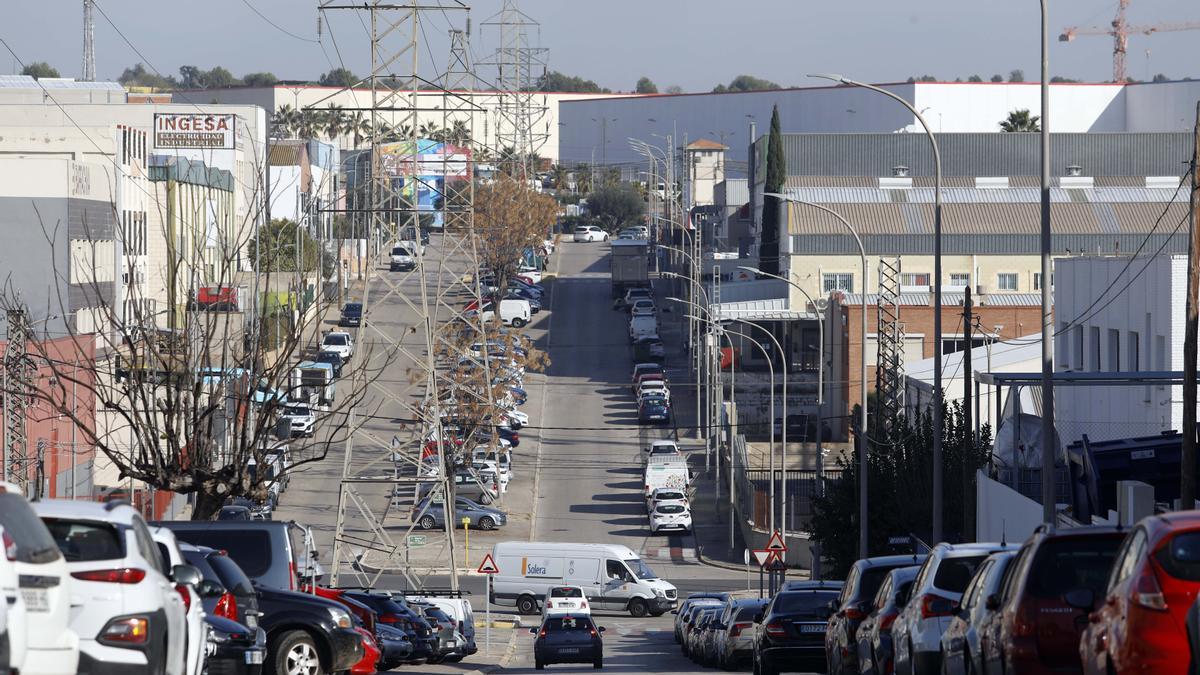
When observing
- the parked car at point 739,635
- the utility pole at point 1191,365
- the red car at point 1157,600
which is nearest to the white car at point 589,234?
the parked car at point 739,635

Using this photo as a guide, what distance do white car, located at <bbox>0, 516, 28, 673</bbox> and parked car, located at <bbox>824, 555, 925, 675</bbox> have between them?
36.9 feet

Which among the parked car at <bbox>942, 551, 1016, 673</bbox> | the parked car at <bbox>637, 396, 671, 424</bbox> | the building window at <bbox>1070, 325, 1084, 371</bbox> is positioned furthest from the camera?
the parked car at <bbox>637, 396, 671, 424</bbox>

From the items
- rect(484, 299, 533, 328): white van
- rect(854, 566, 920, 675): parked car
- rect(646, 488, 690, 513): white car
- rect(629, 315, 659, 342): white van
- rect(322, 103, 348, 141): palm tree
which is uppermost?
rect(322, 103, 348, 141): palm tree

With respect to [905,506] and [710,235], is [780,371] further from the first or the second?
[710,235]

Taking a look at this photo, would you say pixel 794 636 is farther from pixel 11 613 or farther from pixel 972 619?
pixel 11 613

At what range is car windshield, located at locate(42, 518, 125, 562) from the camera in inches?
428

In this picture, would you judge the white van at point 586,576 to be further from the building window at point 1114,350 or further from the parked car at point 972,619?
the parked car at point 972,619

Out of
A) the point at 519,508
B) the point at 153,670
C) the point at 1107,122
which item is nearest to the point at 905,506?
the point at 519,508

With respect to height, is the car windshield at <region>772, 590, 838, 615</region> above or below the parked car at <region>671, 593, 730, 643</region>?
above

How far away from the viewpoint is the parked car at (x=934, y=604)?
15.2 metres

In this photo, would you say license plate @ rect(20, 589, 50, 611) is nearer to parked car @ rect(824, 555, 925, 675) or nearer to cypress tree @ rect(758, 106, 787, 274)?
parked car @ rect(824, 555, 925, 675)

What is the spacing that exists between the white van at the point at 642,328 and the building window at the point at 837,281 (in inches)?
417

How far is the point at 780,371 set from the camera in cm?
8638

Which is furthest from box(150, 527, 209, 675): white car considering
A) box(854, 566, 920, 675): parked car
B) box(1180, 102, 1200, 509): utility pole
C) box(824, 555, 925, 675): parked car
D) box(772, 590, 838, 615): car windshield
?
box(1180, 102, 1200, 509): utility pole
